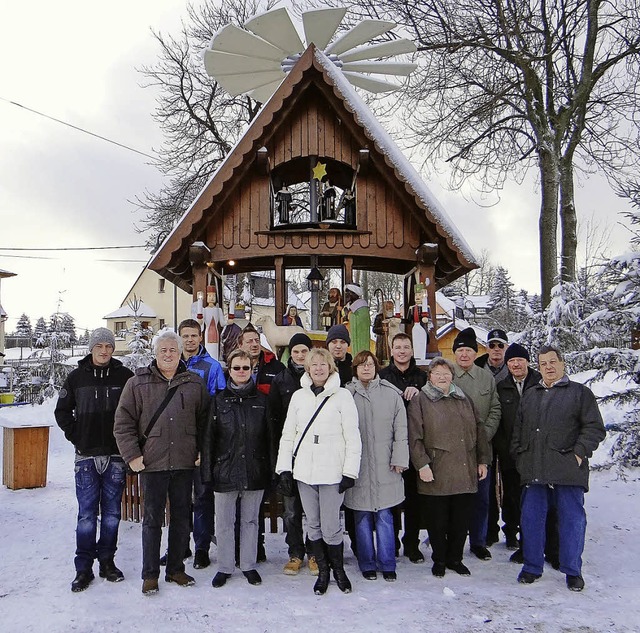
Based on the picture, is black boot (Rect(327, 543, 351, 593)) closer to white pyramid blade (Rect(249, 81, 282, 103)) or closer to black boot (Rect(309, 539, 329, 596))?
black boot (Rect(309, 539, 329, 596))

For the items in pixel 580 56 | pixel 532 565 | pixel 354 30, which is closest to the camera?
pixel 532 565

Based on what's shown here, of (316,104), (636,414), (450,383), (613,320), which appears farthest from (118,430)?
(636,414)

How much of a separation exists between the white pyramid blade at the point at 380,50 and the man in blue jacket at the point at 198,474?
6.17m

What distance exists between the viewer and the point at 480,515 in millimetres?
5488

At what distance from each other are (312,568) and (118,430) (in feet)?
6.65

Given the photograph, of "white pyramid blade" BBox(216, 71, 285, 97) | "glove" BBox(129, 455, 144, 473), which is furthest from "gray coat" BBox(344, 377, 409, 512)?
"white pyramid blade" BBox(216, 71, 285, 97)

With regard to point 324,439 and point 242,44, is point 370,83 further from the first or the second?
point 324,439

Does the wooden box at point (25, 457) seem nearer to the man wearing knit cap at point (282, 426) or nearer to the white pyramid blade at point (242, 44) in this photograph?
the man wearing knit cap at point (282, 426)

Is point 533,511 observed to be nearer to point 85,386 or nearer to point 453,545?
point 453,545

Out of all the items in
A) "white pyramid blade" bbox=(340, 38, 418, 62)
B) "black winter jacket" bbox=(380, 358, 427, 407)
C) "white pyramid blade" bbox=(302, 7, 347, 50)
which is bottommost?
"black winter jacket" bbox=(380, 358, 427, 407)

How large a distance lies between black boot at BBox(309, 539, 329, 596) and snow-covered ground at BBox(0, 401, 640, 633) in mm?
75

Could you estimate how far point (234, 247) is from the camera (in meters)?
7.81

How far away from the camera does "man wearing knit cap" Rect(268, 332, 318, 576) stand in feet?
16.4

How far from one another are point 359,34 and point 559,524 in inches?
300
